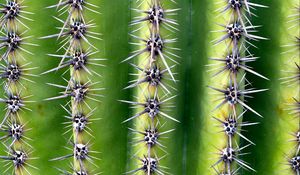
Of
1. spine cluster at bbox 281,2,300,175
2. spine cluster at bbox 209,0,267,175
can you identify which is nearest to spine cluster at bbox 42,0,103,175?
spine cluster at bbox 209,0,267,175

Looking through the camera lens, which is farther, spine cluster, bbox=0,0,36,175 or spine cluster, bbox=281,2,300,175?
spine cluster, bbox=0,0,36,175

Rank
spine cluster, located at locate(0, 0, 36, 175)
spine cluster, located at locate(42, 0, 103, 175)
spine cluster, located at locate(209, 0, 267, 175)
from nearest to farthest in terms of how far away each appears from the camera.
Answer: spine cluster, located at locate(209, 0, 267, 175)
spine cluster, located at locate(42, 0, 103, 175)
spine cluster, located at locate(0, 0, 36, 175)

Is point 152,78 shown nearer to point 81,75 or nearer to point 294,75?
point 81,75

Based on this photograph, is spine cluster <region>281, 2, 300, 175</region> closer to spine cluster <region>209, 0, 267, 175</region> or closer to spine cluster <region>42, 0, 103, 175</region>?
spine cluster <region>209, 0, 267, 175</region>

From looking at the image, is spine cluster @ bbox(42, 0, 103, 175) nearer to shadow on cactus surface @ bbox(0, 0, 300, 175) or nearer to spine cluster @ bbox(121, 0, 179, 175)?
shadow on cactus surface @ bbox(0, 0, 300, 175)

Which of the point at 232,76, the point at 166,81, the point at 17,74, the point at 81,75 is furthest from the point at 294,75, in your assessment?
the point at 17,74

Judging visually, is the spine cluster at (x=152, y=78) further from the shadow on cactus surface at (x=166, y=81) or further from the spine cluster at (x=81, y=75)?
the spine cluster at (x=81, y=75)

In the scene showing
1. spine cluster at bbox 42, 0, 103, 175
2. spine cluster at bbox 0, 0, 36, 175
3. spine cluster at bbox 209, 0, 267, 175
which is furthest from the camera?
spine cluster at bbox 0, 0, 36, 175
